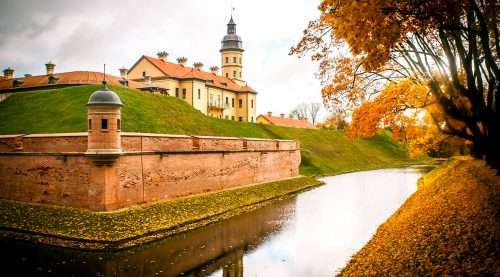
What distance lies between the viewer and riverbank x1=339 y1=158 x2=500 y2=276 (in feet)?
24.0

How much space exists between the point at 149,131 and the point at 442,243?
77.7 feet

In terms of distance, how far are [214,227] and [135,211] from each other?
308 centimetres

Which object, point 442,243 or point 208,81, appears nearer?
point 442,243

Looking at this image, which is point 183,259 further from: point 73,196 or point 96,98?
point 96,98

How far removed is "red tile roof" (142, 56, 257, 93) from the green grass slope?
998 cm

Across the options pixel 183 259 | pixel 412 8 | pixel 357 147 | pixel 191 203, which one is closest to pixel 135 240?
pixel 183 259

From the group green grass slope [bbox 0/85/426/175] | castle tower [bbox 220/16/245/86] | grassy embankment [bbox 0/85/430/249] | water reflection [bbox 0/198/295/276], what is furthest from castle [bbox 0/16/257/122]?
water reflection [bbox 0/198/295/276]

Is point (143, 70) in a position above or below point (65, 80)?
above

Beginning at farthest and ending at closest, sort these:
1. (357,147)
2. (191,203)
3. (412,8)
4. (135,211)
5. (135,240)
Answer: (357,147) < (191,203) < (135,211) < (135,240) < (412,8)

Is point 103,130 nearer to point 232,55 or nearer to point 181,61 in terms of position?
point 181,61

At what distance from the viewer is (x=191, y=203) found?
1841cm

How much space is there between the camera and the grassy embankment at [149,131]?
1367cm

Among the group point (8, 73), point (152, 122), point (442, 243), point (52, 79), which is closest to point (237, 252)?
point (442, 243)

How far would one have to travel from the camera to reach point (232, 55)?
66.0 metres
